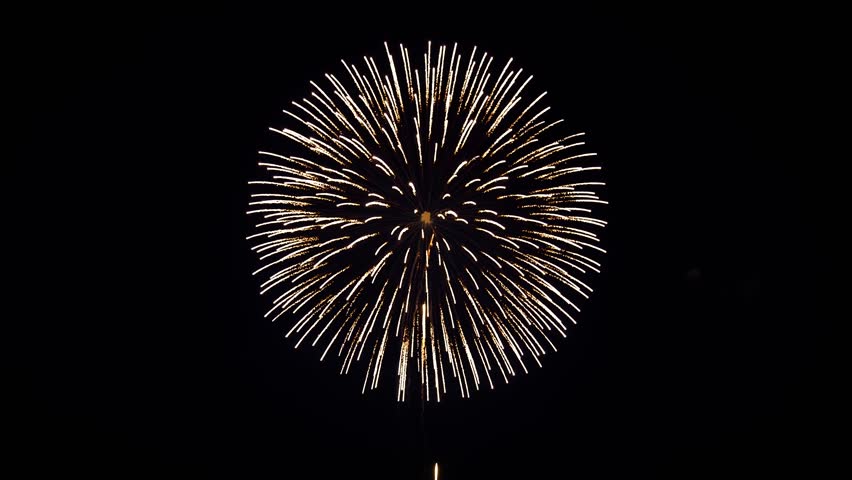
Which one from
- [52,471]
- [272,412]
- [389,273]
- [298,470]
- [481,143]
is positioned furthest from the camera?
[272,412]

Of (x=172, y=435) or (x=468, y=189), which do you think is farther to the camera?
(x=172, y=435)

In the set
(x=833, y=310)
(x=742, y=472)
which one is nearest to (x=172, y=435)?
(x=742, y=472)

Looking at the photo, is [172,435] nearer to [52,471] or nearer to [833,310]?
[52,471]

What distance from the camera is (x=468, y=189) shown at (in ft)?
13.3

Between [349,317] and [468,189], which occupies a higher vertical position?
[468,189]

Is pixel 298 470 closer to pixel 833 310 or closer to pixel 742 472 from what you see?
pixel 742 472

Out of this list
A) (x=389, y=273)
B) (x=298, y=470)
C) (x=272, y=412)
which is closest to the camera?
(x=389, y=273)

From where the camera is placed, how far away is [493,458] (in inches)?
208

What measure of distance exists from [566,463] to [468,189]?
252 cm

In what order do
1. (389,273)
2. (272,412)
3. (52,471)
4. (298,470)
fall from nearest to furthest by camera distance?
(389,273) < (52,471) < (298,470) < (272,412)

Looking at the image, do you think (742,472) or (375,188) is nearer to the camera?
(375,188)

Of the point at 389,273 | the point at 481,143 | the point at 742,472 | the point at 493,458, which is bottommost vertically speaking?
the point at 742,472

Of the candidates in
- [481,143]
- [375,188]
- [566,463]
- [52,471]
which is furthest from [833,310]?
[52,471]

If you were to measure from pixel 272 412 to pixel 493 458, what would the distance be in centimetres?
190
